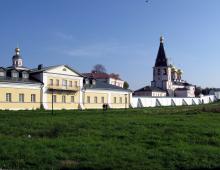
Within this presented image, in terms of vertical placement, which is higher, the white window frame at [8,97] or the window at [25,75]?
the window at [25,75]

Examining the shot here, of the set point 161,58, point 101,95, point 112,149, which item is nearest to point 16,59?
point 101,95

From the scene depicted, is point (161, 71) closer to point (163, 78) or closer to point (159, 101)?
point (163, 78)

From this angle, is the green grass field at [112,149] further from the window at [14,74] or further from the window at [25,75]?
the window at [25,75]

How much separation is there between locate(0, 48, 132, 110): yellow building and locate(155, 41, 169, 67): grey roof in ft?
119

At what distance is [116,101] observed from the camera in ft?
203

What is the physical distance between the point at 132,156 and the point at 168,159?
97 centimetres

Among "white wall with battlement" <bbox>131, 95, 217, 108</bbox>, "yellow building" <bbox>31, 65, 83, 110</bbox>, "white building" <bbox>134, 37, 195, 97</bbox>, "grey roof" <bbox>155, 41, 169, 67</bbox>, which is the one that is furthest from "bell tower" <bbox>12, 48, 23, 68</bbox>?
"grey roof" <bbox>155, 41, 169, 67</bbox>

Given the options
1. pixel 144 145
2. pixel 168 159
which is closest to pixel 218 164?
pixel 168 159

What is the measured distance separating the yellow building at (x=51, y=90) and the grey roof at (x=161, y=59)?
36232 mm

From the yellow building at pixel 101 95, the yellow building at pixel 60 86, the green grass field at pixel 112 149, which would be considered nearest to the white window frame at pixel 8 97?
the yellow building at pixel 60 86

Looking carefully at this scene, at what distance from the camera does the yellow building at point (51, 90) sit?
4469 centimetres

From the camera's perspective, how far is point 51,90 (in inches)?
1961

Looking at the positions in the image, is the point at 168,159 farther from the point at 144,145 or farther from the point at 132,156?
the point at 144,145

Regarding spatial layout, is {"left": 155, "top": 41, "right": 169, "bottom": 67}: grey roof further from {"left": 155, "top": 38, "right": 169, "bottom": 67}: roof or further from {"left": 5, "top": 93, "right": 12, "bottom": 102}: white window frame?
{"left": 5, "top": 93, "right": 12, "bottom": 102}: white window frame
